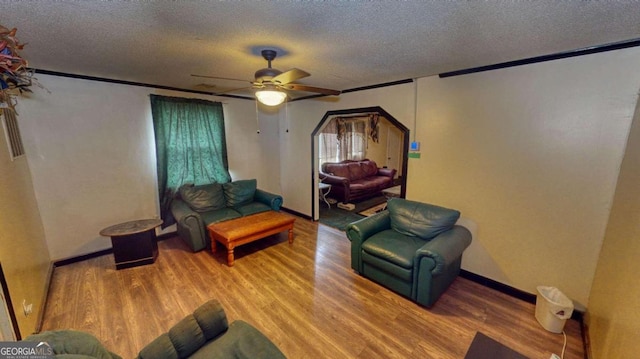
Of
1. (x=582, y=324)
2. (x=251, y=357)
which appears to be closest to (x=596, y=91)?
(x=582, y=324)

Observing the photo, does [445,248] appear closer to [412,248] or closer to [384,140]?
[412,248]

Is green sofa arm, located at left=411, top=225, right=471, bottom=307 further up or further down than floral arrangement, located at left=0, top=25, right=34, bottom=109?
further down

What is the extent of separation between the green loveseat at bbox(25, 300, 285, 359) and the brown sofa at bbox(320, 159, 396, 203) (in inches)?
170

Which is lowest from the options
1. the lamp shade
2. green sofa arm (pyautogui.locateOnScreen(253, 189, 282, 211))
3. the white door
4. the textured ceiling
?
green sofa arm (pyautogui.locateOnScreen(253, 189, 282, 211))

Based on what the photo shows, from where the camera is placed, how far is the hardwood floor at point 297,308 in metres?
1.94

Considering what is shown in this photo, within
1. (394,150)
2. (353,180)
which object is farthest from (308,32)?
(394,150)

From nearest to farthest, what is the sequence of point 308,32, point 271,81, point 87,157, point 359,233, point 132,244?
point 308,32 < point 271,81 < point 359,233 < point 132,244 < point 87,157

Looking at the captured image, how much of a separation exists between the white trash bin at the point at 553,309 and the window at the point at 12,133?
497 cm

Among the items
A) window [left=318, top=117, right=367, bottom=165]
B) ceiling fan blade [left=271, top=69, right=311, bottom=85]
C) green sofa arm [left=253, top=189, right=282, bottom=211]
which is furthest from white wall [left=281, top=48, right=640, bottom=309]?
window [left=318, top=117, right=367, bottom=165]

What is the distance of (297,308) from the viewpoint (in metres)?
2.34

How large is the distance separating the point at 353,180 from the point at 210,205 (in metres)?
3.63

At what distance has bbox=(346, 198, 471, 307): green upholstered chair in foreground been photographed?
7.39 feet

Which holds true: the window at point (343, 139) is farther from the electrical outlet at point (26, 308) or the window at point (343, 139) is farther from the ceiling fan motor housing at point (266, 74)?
the electrical outlet at point (26, 308)

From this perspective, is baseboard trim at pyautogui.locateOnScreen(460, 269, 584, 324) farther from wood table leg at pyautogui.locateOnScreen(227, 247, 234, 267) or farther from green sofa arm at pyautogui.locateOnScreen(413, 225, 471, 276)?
wood table leg at pyautogui.locateOnScreen(227, 247, 234, 267)
